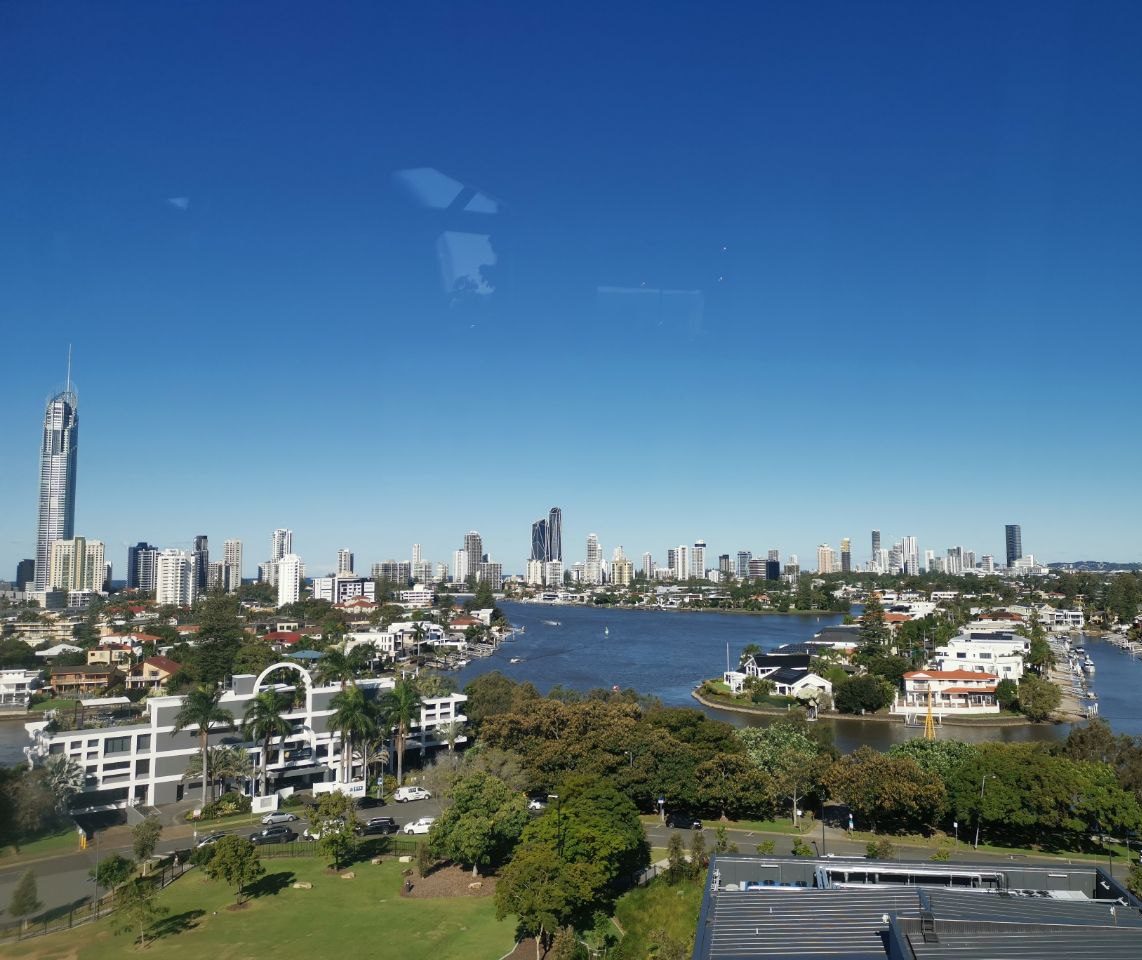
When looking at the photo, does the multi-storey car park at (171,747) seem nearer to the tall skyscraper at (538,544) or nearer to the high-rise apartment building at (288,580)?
the high-rise apartment building at (288,580)

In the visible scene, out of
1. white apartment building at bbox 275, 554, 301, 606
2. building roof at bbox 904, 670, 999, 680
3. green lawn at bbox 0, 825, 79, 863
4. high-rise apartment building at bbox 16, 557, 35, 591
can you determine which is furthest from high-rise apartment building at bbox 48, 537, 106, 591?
white apartment building at bbox 275, 554, 301, 606

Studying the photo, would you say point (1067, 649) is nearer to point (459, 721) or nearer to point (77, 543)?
point (459, 721)

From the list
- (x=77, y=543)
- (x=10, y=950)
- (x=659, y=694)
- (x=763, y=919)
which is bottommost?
(x=659, y=694)

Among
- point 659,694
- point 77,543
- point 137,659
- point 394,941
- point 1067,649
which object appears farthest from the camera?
point 1067,649

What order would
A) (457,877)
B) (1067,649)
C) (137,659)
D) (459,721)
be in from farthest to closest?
1. (1067,649)
2. (137,659)
3. (459,721)
4. (457,877)

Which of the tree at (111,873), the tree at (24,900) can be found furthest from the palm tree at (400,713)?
the tree at (24,900)

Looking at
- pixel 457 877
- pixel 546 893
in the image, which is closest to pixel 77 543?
pixel 457 877

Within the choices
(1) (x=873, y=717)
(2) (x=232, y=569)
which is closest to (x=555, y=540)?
(2) (x=232, y=569)
